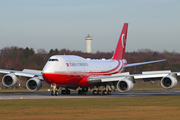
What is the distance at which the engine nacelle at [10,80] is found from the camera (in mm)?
46844

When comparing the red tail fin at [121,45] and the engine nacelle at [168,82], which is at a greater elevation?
the red tail fin at [121,45]

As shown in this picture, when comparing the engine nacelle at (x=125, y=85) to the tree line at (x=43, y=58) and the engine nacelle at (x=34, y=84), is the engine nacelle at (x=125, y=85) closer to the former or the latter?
the engine nacelle at (x=34, y=84)

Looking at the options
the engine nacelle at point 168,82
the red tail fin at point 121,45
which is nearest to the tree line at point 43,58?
the red tail fin at point 121,45

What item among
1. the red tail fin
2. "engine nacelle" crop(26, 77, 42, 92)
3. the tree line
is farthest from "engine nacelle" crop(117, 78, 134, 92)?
the tree line

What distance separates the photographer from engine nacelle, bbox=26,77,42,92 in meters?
46.0

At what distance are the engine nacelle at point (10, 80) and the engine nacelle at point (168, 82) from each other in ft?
60.6

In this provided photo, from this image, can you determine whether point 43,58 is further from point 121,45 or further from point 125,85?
point 125,85

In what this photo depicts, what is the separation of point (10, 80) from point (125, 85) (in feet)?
49.5

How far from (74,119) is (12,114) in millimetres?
4847

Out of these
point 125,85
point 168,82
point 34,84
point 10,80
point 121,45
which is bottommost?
point 125,85

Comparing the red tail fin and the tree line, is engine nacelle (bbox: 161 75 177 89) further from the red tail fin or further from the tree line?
the tree line

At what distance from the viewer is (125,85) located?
43.8 metres

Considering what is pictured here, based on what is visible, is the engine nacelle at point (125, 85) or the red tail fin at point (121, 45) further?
the red tail fin at point (121, 45)

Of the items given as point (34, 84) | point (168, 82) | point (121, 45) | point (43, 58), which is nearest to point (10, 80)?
point (34, 84)
